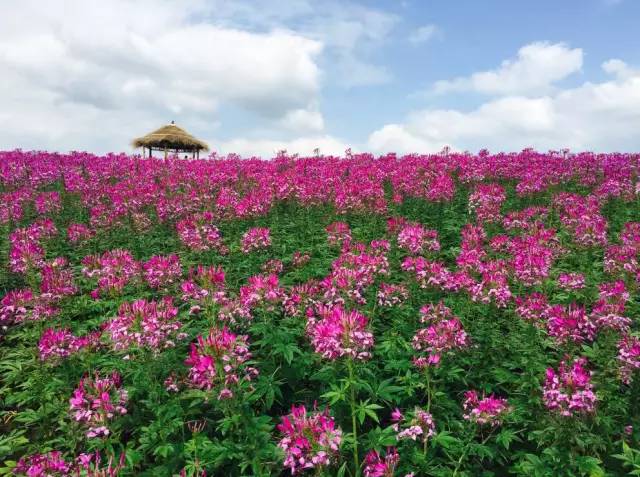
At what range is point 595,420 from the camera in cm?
468

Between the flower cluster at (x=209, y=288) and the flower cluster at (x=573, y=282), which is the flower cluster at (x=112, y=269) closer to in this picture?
the flower cluster at (x=209, y=288)

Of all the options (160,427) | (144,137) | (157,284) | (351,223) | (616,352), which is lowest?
(160,427)

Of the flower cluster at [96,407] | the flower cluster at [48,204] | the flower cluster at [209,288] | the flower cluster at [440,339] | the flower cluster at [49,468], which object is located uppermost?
the flower cluster at [48,204]

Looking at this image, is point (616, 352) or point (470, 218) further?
point (470, 218)

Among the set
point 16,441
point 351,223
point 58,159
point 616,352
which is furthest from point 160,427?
point 58,159

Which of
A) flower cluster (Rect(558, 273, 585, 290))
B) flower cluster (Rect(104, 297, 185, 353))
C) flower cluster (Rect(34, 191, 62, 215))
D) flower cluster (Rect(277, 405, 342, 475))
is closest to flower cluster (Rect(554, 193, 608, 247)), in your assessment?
flower cluster (Rect(558, 273, 585, 290))

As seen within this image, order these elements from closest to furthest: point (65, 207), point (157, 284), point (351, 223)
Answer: point (157, 284) → point (351, 223) → point (65, 207)

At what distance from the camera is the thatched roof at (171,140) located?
2944cm

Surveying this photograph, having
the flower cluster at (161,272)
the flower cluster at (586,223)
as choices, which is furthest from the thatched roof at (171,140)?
the flower cluster at (586,223)

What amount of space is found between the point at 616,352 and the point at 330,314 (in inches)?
146

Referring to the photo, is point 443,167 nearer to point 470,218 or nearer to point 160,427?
point 470,218

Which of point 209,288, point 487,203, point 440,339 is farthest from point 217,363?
point 487,203

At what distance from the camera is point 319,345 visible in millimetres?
4316

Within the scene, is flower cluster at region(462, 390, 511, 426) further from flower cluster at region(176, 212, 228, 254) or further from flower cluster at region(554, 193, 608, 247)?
flower cluster at region(176, 212, 228, 254)
